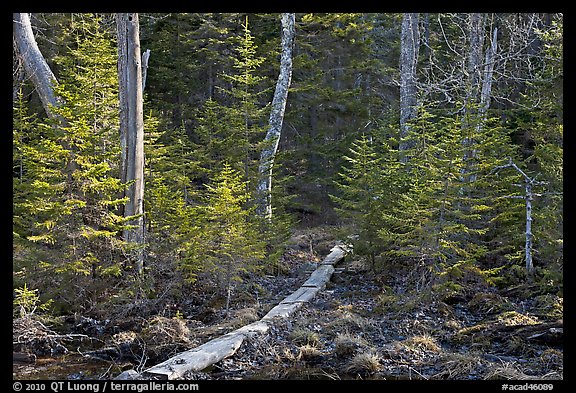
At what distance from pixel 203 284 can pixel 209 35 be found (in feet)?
41.0

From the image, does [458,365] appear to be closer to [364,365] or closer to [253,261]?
[364,365]

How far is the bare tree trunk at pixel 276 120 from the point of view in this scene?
1399 centimetres

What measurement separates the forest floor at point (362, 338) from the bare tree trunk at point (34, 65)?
469 cm

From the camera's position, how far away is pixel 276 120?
15195mm

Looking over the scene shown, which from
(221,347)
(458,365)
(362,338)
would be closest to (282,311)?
(362,338)

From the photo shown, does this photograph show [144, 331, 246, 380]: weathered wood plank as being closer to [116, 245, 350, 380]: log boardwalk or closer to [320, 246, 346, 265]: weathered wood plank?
[116, 245, 350, 380]: log boardwalk

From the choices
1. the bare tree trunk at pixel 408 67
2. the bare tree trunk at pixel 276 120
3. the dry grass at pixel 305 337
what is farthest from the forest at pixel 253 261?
the bare tree trunk at pixel 408 67

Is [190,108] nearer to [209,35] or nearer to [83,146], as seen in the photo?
[209,35]

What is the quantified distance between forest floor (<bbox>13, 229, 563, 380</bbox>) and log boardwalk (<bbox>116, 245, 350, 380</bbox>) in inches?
5.3

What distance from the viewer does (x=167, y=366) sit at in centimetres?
583

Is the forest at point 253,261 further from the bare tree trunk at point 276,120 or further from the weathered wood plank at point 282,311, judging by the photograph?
the bare tree trunk at point 276,120

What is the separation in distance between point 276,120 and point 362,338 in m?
9.10
